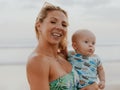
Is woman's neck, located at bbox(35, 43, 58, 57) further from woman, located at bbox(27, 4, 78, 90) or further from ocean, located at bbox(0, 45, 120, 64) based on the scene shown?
ocean, located at bbox(0, 45, 120, 64)

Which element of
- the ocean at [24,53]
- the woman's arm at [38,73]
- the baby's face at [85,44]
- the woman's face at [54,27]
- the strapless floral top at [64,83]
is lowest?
the ocean at [24,53]

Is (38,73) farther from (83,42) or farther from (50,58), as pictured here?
(83,42)

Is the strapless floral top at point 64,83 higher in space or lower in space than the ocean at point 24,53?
higher

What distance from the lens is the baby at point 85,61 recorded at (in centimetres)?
139

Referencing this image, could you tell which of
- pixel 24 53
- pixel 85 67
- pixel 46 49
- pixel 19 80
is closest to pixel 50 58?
pixel 46 49

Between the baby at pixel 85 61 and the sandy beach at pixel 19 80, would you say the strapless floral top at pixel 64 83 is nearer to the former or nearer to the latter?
the baby at pixel 85 61

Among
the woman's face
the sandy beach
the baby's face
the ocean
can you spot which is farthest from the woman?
the ocean

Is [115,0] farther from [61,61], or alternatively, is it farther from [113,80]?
[61,61]

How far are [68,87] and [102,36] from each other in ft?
25.0

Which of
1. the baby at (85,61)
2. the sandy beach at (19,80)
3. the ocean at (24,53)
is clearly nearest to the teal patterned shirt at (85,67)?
the baby at (85,61)

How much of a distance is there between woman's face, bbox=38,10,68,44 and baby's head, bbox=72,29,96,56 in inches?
8.9

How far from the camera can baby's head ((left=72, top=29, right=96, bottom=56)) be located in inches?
58.8

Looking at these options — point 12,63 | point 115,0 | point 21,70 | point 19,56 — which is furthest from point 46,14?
point 115,0

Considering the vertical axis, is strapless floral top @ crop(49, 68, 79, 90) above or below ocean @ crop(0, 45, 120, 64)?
above
